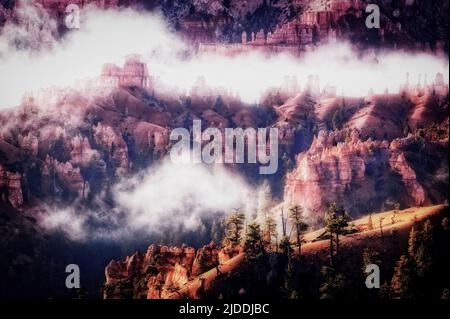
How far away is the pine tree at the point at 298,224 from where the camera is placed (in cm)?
3251

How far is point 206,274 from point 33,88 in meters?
14.8

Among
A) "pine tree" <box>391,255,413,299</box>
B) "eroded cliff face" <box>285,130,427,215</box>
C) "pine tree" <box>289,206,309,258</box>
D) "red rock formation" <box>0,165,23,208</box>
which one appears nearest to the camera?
"pine tree" <box>391,255,413,299</box>

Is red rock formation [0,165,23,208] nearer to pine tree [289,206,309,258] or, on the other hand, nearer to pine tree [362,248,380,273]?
pine tree [289,206,309,258]

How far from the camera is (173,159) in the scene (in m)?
38.5

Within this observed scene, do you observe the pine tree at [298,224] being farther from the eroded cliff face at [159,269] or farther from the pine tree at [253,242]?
the eroded cliff face at [159,269]

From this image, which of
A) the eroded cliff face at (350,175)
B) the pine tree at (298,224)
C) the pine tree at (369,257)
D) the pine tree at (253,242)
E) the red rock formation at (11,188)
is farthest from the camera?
the eroded cliff face at (350,175)

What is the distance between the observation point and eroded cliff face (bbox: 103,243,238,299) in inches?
1235

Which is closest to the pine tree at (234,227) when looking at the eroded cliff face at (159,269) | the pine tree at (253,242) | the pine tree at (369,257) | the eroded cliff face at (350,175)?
the eroded cliff face at (159,269)

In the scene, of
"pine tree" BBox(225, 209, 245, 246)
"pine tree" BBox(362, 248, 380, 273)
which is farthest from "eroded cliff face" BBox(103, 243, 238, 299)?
"pine tree" BBox(362, 248, 380, 273)

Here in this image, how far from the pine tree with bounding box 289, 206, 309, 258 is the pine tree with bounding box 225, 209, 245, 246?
2679 mm

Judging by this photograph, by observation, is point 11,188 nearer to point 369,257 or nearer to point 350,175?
point 350,175

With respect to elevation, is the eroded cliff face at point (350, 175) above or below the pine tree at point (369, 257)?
above

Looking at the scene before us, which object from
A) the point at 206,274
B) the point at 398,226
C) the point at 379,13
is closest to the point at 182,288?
the point at 206,274

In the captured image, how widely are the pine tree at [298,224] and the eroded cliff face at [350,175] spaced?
2.43 metres
